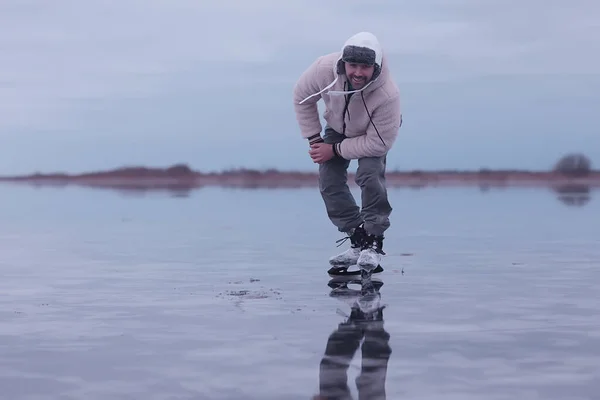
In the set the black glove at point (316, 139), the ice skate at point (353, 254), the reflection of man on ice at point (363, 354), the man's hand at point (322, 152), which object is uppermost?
the black glove at point (316, 139)

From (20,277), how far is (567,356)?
425cm

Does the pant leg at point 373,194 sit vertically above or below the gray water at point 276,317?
above

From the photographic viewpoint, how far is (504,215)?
46.8 feet

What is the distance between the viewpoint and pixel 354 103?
21.6 ft

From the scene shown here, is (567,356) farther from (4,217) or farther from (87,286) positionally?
(4,217)

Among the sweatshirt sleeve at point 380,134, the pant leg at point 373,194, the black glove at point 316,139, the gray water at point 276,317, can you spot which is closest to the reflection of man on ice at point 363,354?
the gray water at point 276,317

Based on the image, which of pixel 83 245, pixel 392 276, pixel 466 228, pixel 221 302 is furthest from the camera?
pixel 466 228

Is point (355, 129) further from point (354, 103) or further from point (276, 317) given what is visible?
point (276, 317)

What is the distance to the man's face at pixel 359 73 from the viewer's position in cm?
624

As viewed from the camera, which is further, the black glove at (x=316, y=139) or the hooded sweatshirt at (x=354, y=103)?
the black glove at (x=316, y=139)

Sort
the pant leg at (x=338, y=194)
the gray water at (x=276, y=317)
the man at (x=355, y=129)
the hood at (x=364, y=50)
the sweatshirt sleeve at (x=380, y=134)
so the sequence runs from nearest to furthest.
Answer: the gray water at (x=276, y=317) → the hood at (x=364, y=50) → the man at (x=355, y=129) → the sweatshirt sleeve at (x=380, y=134) → the pant leg at (x=338, y=194)

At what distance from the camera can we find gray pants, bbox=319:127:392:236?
672 centimetres

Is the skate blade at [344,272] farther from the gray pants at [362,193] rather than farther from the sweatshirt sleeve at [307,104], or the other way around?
the sweatshirt sleeve at [307,104]

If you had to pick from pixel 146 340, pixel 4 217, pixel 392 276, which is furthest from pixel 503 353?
pixel 4 217
